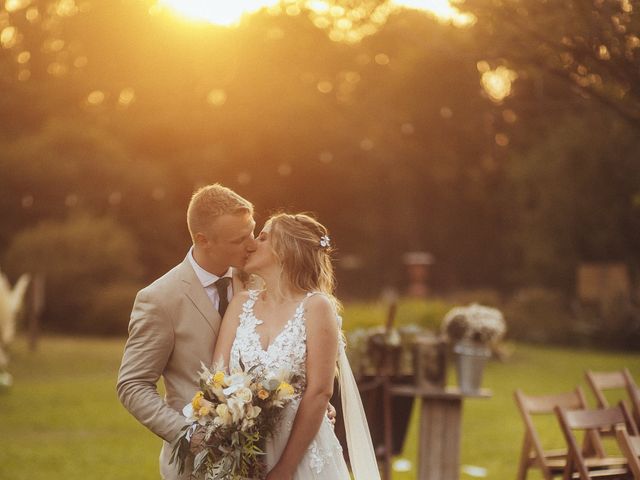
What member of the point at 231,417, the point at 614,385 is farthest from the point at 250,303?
the point at 614,385

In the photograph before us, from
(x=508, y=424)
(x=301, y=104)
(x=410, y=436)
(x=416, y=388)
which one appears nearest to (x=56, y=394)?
(x=410, y=436)

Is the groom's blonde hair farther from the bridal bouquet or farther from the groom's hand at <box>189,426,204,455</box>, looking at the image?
the groom's hand at <box>189,426,204,455</box>

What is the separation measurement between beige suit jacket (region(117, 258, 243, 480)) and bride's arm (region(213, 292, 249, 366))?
4 centimetres

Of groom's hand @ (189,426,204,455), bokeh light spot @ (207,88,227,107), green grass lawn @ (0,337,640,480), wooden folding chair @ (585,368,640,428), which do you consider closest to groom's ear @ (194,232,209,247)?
groom's hand @ (189,426,204,455)

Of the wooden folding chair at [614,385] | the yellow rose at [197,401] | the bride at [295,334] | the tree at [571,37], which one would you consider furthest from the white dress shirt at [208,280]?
the wooden folding chair at [614,385]

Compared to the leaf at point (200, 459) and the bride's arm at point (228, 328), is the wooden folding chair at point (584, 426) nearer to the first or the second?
the bride's arm at point (228, 328)

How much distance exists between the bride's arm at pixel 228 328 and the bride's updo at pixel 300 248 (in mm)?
249

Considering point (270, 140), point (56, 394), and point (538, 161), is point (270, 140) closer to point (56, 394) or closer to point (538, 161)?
point (538, 161)

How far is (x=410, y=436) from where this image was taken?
1181 cm

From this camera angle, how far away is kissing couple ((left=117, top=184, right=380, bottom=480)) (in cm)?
383

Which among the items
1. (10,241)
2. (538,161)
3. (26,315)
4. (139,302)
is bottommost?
(139,302)

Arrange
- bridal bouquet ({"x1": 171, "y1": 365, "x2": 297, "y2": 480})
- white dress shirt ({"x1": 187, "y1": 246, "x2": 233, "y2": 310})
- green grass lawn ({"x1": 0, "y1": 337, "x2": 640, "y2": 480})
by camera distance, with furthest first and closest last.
Answer: green grass lawn ({"x1": 0, "y1": 337, "x2": 640, "y2": 480})
white dress shirt ({"x1": 187, "y1": 246, "x2": 233, "y2": 310})
bridal bouquet ({"x1": 171, "y1": 365, "x2": 297, "y2": 480})

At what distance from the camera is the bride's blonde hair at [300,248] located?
391cm

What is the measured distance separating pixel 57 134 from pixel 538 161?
50.8 feet
